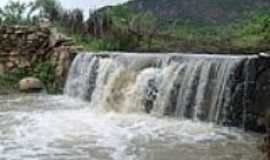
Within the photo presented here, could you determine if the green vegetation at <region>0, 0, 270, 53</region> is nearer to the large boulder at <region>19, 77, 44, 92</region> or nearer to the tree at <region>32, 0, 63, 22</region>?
the tree at <region>32, 0, 63, 22</region>

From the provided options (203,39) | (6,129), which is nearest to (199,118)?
(6,129)

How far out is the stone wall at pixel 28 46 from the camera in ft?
47.1

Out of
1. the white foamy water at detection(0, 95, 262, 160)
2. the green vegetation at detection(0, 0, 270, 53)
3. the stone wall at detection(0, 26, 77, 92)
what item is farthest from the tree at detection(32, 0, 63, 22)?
the white foamy water at detection(0, 95, 262, 160)

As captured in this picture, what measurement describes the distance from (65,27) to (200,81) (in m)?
7.66

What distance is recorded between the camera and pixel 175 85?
9773mm

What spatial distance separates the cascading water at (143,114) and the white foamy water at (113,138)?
0.01 metres

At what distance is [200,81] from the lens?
30.7 feet

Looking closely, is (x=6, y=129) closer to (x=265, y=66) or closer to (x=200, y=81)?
(x=200, y=81)

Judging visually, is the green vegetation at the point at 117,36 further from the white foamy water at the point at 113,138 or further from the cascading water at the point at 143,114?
the white foamy water at the point at 113,138

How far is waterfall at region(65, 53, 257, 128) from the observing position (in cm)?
865

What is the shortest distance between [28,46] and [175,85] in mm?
6017

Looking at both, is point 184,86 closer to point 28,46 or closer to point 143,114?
point 143,114

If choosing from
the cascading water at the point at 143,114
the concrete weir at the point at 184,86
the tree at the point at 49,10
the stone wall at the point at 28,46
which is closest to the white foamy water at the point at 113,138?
the cascading water at the point at 143,114

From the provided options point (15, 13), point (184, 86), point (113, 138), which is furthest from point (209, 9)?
point (113, 138)
